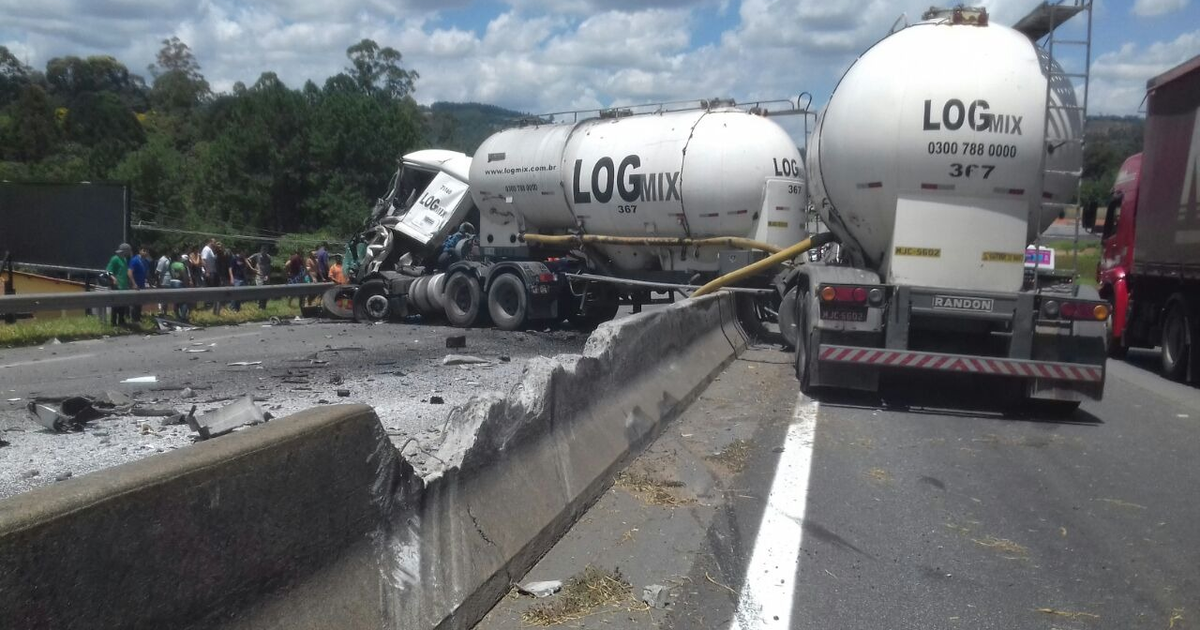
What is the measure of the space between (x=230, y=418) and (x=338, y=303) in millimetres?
14640

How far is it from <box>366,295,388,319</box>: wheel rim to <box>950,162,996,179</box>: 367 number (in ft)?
42.7

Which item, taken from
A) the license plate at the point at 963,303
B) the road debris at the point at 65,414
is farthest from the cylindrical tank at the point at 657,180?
the road debris at the point at 65,414

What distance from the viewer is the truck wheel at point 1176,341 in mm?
13711

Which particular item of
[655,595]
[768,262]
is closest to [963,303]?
[768,262]

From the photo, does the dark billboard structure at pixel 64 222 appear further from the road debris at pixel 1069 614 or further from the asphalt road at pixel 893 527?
the road debris at pixel 1069 614

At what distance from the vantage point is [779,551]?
216 inches

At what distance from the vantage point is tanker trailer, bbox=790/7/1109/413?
32.6 ft

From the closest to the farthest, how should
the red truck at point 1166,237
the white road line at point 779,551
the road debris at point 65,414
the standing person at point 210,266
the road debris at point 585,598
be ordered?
1. the road debris at point 585,598
2. the white road line at point 779,551
3. the road debris at point 65,414
4. the red truck at point 1166,237
5. the standing person at point 210,266

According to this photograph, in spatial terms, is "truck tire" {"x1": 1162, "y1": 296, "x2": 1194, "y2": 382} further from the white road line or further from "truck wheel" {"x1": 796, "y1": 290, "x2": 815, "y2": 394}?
the white road line

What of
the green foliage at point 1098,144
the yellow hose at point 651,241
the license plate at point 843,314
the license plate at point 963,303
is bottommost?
the license plate at point 843,314

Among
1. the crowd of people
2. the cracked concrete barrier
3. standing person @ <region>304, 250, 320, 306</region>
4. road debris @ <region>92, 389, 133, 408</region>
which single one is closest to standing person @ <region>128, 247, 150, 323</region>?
the crowd of people

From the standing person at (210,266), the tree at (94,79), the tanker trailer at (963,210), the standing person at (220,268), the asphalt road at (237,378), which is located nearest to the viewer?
the asphalt road at (237,378)

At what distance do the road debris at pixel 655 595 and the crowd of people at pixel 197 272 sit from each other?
15.1 m

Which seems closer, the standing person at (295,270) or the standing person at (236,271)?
the standing person at (236,271)
